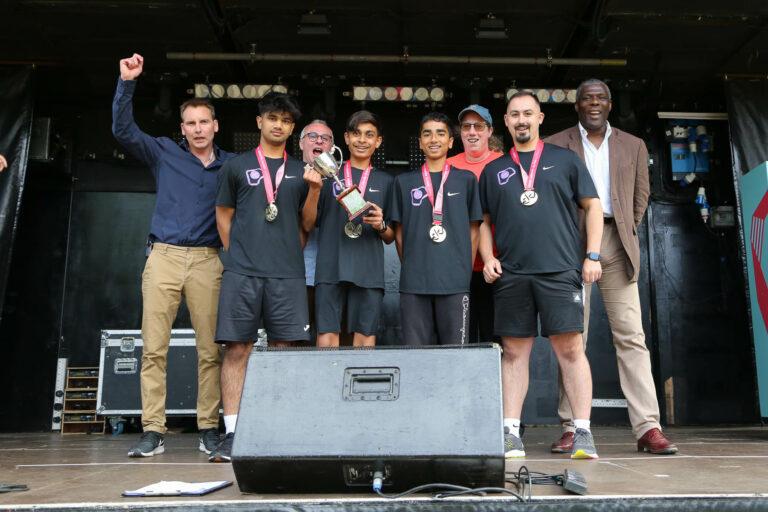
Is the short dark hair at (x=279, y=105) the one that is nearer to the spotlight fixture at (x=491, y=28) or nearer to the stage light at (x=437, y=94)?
the spotlight fixture at (x=491, y=28)

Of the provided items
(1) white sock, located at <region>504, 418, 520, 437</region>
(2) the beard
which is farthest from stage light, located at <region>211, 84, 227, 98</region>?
(1) white sock, located at <region>504, 418, 520, 437</region>

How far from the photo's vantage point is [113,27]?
5293 millimetres

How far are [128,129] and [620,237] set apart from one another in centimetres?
244

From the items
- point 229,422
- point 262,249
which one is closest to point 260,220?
point 262,249

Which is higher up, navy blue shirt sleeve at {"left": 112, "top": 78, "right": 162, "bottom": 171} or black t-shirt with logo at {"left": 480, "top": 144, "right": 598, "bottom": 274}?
navy blue shirt sleeve at {"left": 112, "top": 78, "right": 162, "bottom": 171}

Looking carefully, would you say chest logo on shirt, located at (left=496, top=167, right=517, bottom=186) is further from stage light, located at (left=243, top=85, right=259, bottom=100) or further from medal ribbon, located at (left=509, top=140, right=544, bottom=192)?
stage light, located at (left=243, top=85, right=259, bottom=100)

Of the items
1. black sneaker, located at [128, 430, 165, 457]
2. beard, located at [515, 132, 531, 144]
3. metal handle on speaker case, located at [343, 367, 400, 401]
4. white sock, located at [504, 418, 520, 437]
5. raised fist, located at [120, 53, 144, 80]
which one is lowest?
black sneaker, located at [128, 430, 165, 457]

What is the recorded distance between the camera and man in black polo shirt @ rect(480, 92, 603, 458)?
3.16m

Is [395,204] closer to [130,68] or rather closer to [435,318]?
[435,318]

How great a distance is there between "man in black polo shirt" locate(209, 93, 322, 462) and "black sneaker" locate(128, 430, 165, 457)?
36cm

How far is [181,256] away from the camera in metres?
3.59

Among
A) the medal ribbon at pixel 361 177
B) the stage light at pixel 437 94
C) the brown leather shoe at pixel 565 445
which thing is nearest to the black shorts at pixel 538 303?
the brown leather shoe at pixel 565 445

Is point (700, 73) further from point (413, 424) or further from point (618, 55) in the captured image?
point (413, 424)

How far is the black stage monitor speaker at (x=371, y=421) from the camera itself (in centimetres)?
194
